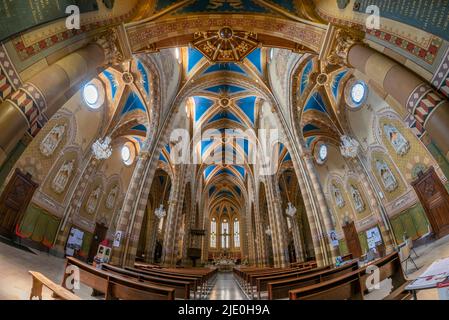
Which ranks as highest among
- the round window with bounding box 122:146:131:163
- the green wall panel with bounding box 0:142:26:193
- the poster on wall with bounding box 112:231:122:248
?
the round window with bounding box 122:146:131:163

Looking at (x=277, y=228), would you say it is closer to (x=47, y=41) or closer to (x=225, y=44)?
(x=225, y=44)

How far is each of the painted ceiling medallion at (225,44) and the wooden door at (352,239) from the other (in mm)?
15860

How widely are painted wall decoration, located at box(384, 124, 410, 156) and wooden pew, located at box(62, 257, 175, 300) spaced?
14.0 metres

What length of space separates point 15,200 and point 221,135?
16.9 m

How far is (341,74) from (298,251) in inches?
622

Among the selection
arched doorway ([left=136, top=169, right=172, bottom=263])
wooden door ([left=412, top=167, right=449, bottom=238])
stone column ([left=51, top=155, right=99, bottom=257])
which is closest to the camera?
wooden door ([left=412, top=167, right=449, bottom=238])

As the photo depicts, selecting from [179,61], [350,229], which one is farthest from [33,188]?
[350,229]

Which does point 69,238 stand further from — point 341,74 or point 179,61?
point 341,74

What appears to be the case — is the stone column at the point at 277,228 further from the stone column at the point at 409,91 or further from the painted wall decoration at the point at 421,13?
the painted wall decoration at the point at 421,13

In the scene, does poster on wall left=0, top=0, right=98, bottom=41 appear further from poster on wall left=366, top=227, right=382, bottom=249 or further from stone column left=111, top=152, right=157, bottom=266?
poster on wall left=366, top=227, right=382, bottom=249

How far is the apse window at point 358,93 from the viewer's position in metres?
12.5

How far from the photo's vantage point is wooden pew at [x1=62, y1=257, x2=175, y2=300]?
2717 mm

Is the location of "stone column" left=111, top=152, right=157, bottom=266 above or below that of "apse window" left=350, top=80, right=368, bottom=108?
below

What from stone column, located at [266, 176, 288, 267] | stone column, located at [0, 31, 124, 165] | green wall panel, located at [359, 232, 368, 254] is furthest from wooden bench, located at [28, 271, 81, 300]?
green wall panel, located at [359, 232, 368, 254]
